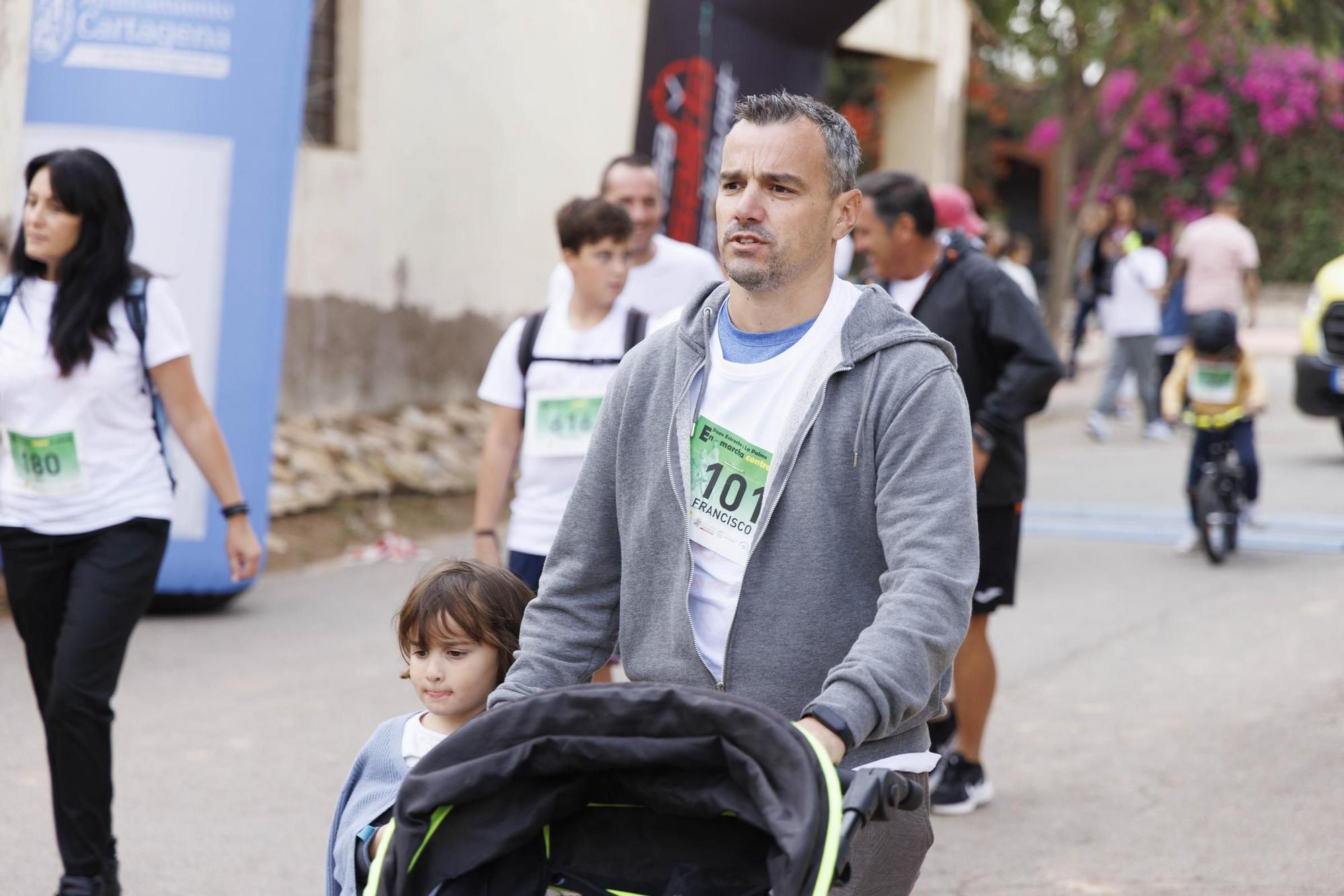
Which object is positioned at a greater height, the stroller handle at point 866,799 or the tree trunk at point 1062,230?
the tree trunk at point 1062,230

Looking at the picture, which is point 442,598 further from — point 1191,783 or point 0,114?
point 0,114

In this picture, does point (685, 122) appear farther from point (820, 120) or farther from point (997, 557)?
point (820, 120)

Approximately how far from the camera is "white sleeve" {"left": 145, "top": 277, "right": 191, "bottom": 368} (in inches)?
182

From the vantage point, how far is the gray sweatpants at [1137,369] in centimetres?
1598

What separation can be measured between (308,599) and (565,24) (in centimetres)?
594

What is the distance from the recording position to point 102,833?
4555mm

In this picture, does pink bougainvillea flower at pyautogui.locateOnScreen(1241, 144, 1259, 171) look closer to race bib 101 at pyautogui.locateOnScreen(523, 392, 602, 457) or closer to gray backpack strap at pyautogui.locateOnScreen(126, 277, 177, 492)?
race bib 101 at pyautogui.locateOnScreen(523, 392, 602, 457)

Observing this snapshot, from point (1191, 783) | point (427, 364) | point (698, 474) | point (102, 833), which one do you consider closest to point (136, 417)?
point (102, 833)

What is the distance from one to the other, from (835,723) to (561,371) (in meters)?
2.97

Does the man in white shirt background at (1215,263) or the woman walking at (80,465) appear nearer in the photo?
the woman walking at (80,465)

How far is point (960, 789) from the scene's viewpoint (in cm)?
570

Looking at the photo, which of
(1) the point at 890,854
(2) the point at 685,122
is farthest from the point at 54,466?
(2) the point at 685,122

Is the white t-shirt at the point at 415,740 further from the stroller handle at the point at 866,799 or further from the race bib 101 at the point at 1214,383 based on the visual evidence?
the race bib 101 at the point at 1214,383

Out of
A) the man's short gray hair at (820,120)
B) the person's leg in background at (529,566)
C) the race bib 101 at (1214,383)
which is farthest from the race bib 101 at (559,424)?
the race bib 101 at (1214,383)
